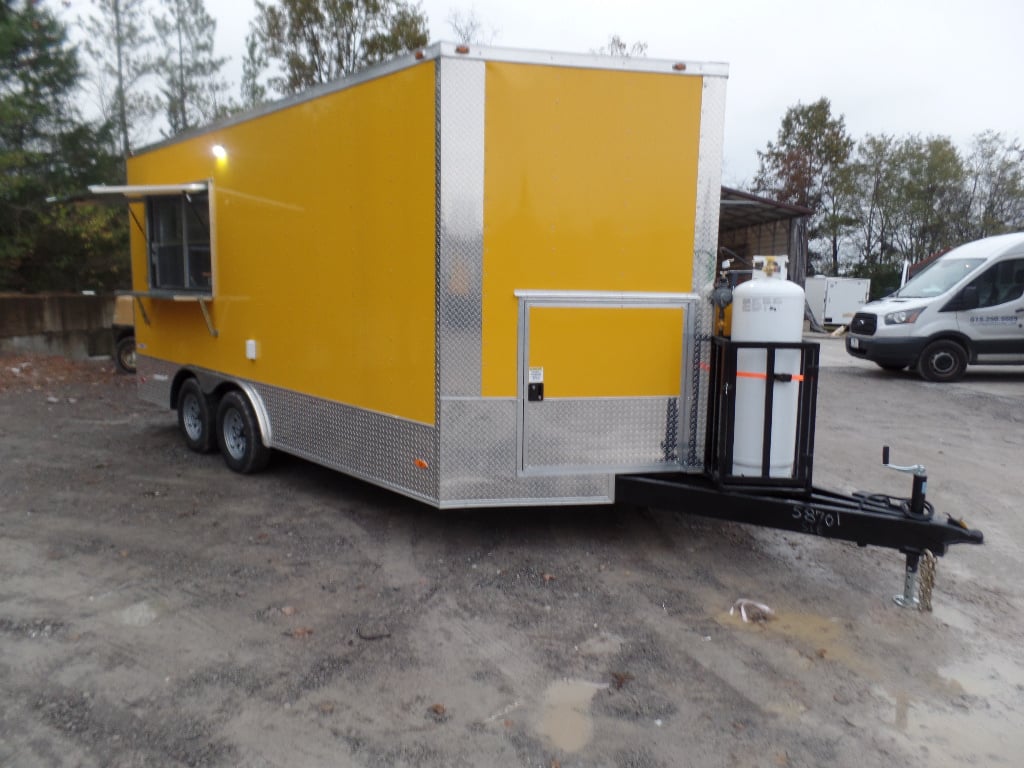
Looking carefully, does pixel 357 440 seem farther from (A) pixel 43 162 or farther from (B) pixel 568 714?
(A) pixel 43 162

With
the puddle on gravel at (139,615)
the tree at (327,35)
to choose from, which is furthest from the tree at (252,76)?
the puddle on gravel at (139,615)

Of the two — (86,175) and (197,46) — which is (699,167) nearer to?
(86,175)

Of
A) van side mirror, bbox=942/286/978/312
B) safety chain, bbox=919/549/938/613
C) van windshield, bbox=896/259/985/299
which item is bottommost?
safety chain, bbox=919/549/938/613

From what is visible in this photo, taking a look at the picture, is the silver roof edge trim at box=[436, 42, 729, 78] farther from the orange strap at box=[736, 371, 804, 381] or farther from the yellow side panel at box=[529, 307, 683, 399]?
the orange strap at box=[736, 371, 804, 381]

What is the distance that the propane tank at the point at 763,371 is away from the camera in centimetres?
429

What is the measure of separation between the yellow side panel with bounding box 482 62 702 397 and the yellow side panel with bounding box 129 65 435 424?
0.41m

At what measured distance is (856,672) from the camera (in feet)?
11.7

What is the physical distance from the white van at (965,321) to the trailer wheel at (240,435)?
11090mm

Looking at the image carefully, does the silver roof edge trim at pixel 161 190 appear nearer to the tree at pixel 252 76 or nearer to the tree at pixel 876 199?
the tree at pixel 252 76

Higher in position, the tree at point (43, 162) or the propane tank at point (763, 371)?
the tree at point (43, 162)

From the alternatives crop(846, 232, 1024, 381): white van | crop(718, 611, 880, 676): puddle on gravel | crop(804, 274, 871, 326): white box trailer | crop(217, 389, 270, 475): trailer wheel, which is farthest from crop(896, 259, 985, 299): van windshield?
crop(804, 274, 871, 326): white box trailer

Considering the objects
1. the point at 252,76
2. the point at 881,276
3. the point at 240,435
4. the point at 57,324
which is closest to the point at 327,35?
the point at 252,76

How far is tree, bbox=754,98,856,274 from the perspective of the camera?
40.8m

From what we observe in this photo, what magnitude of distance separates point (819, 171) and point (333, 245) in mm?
41752
